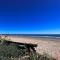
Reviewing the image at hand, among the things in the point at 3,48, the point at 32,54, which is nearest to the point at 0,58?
the point at 3,48

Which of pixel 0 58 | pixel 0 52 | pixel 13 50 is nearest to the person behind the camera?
pixel 0 58

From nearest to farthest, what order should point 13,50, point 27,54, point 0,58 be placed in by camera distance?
point 0,58, point 13,50, point 27,54

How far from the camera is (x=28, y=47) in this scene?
220 inches

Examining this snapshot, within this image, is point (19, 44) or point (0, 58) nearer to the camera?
point (0, 58)

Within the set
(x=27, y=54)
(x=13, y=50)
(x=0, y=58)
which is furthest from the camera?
(x=27, y=54)

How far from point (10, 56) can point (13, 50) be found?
0.89 ft

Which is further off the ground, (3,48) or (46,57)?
(3,48)

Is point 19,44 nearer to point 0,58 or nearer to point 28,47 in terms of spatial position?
point 28,47

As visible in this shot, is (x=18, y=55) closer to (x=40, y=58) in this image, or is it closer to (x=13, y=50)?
(x=13, y=50)

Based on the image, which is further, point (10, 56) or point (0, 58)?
point (10, 56)

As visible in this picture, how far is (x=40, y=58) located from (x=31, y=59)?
32 cm

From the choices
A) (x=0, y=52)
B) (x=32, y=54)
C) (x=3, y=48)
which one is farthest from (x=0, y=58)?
(x=32, y=54)

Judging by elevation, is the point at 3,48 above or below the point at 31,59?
above

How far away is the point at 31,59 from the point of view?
5.24 metres
